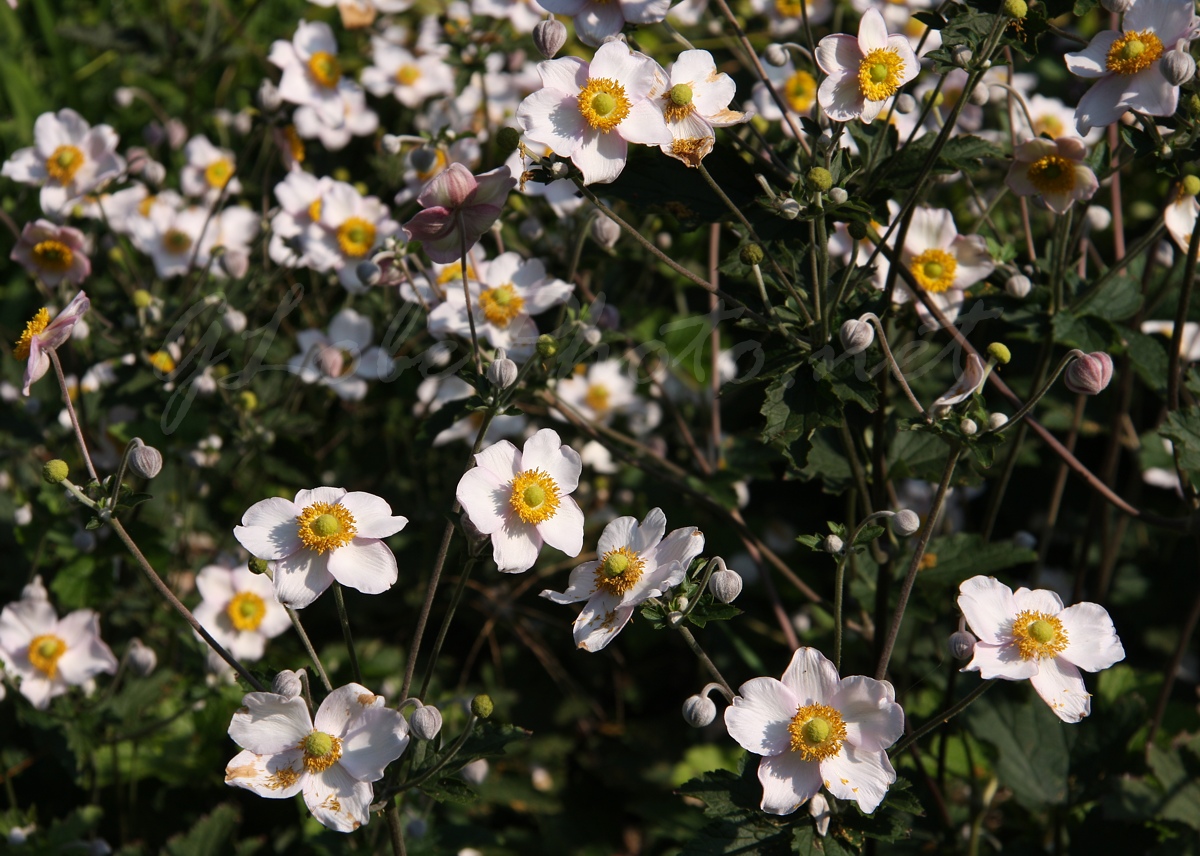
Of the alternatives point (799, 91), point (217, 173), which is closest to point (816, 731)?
point (799, 91)

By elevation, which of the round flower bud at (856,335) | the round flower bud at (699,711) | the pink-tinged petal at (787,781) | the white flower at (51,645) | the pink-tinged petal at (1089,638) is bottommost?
the white flower at (51,645)

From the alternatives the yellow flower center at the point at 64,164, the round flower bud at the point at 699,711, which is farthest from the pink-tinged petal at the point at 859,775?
the yellow flower center at the point at 64,164

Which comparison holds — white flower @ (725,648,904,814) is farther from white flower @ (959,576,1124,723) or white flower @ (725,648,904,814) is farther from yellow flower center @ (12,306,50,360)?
yellow flower center @ (12,306,50,360)

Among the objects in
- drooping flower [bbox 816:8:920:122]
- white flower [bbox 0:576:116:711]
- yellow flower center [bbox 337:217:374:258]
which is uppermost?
drooping flower [bbox 816:8:920:122]

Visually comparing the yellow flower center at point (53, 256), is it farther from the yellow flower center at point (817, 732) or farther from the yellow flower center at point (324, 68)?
the yellow flower center at point (817, 732)

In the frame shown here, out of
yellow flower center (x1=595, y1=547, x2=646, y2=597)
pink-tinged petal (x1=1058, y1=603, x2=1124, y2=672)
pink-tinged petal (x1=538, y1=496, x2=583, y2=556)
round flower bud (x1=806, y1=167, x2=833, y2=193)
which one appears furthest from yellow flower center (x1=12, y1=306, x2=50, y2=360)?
pink-tinged petal (x1=1058, y1=603, x2=1124, y2=672)

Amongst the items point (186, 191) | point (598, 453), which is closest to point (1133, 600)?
point (598, 453)

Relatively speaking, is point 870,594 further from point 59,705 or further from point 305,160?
point 305,160

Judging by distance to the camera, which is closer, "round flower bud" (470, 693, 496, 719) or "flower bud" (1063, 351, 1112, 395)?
"round flower bud" (470, 693, 496, 719)
